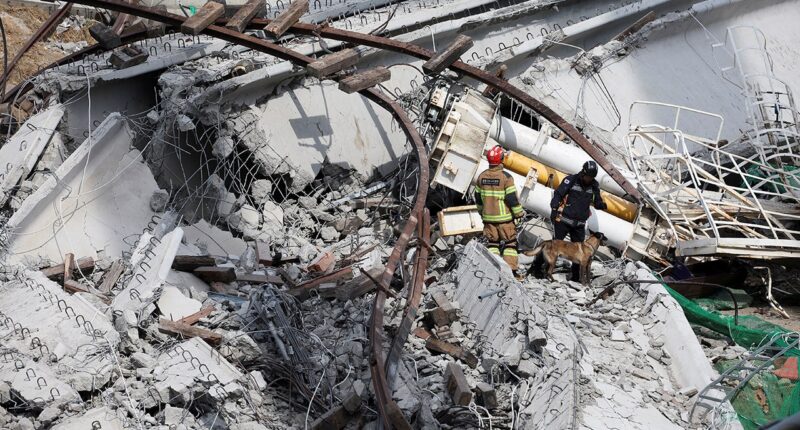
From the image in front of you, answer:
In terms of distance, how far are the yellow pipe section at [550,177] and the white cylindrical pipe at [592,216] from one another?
10cm

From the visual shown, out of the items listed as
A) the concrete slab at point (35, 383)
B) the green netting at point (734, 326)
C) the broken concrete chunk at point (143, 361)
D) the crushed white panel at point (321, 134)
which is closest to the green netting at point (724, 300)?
the green netting at point (734, 326)

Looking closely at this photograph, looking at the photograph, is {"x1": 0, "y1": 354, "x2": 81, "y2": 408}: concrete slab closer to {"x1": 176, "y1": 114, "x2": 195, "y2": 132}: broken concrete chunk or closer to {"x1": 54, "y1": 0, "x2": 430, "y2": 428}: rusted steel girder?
{"x1": 54, "y1": 0, "x2": 430, "y2": 428}: rusted steel girder

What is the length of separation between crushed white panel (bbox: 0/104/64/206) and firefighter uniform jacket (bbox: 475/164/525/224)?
456 centimetres

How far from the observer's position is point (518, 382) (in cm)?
784

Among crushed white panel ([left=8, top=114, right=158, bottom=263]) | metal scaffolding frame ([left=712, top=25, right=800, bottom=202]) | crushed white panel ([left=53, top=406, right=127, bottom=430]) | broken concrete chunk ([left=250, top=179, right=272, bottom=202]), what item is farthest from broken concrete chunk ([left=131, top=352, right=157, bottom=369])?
metal scaffolding frame ([left=712, top=25, right=800, bottom=202])

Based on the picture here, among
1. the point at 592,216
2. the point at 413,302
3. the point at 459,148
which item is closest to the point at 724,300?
A: the point at 592,216

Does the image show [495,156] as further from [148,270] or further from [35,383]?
[35,383]

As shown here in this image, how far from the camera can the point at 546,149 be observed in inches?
453

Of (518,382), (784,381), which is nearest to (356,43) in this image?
(518,382)

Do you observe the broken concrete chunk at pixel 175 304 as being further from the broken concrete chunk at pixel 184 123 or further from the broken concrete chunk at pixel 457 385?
the broken concrete chunk at pixel 184 123

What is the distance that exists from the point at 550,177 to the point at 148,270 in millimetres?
4813

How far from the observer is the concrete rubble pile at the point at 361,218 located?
7555 mm

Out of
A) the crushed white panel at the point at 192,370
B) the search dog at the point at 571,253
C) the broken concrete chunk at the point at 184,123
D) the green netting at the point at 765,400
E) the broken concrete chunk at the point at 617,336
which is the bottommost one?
the green netting at the point at 765,400

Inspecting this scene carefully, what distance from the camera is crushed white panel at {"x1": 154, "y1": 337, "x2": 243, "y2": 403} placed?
7234 mm
